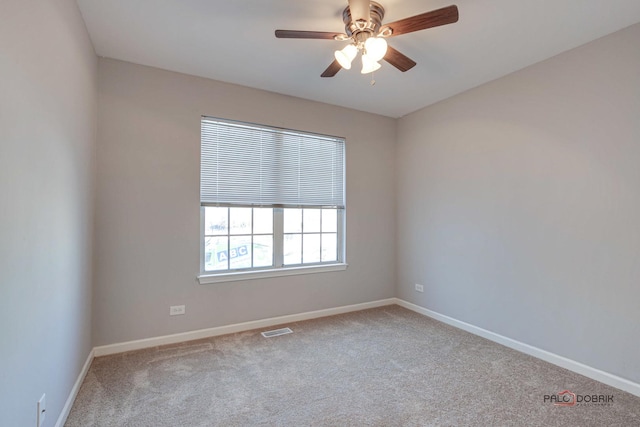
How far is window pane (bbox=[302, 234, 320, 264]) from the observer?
12.7ft

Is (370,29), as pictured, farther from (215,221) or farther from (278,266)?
(278,266)

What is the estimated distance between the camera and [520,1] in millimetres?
2033

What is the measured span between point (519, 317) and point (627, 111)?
194cm

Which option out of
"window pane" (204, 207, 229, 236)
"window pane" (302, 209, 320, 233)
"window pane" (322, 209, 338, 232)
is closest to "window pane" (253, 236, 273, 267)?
"window pane" (204, 207, 229, 236)

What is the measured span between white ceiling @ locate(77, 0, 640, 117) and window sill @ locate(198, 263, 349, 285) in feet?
6.89

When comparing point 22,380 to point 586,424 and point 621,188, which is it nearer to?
point 586,424

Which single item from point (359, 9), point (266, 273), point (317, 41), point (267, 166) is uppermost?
point (317, 41)

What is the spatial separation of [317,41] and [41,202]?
219cm

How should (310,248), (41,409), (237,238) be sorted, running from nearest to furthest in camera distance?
(41,409)
(237,238)
(310,248)

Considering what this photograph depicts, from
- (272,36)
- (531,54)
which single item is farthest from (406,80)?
(272,36)

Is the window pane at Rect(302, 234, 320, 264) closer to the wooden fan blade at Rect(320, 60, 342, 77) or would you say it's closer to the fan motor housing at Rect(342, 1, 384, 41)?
the wooden fan blade at Rect(320, 60, 342, 77)

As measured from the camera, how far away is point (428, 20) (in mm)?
1778

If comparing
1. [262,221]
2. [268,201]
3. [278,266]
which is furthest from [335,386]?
[268,201]

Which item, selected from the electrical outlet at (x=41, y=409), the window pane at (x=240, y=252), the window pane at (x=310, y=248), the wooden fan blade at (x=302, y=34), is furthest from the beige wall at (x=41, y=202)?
the window pane at (x=310, y=248)
